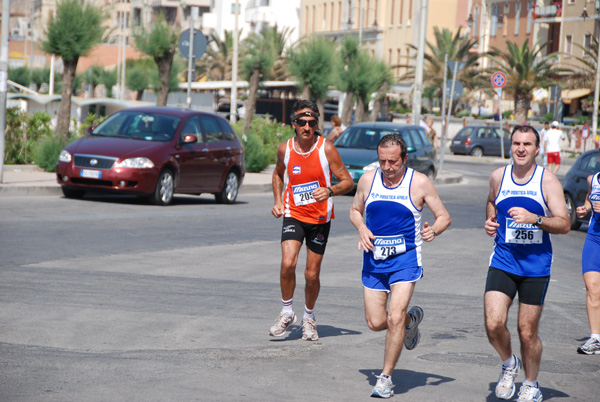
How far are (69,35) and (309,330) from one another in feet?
64.2

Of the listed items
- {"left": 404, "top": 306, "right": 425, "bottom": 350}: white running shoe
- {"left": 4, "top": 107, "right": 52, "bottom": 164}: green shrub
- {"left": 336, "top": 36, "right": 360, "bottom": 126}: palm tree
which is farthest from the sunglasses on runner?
{"left": 336, "top": 36, "right": 360, "bottom": 126}: palm tree

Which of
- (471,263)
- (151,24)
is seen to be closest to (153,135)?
(471,263)

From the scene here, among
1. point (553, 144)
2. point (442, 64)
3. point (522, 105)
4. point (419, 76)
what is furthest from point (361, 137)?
point (442, 64)

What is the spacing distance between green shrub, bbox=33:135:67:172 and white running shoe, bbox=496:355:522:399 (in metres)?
18.9

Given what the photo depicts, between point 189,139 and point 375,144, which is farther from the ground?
point 189,139

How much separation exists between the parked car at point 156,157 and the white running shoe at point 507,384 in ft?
42.3

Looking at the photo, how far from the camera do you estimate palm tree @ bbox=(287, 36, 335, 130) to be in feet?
142

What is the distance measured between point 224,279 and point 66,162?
8387 mm

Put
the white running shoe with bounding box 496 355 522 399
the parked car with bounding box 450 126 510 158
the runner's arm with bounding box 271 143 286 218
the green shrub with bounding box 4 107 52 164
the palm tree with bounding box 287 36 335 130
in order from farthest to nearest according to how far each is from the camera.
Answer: the parked car with bounding box 450 126 510 158, the palm tree with bounding box 287 36 335 130, the green shrub with bounding box 4 107 52 164, the runner's arm with bounding box 271 143 286 218, the white running shoe with bounding box 496 355 522 399

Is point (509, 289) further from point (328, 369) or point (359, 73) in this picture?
point (359, 73)

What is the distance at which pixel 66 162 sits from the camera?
Answer: 19031 millimetres

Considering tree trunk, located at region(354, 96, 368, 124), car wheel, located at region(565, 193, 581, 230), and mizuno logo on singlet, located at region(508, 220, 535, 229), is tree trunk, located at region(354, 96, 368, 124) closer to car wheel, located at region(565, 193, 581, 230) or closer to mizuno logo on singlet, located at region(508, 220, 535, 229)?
car wheel, located at region(565, 193, 581, 230)

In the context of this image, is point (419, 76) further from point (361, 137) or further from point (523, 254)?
point (523, 254)

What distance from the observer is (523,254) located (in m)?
6.70
